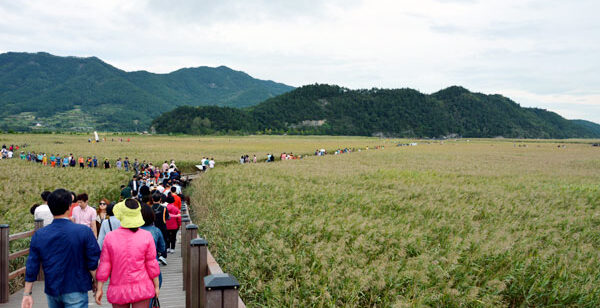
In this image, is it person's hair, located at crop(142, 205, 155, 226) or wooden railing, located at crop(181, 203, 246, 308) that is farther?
person's hair, located at crop(142, 205, 155, 226)

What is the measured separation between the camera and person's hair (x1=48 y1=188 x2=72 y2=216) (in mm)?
3506

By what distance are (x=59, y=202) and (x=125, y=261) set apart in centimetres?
90

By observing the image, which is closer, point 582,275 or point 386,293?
point 386,293

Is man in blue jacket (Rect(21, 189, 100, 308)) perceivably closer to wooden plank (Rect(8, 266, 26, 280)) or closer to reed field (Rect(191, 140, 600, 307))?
reed field (Rect(191, 140, 600, 307))

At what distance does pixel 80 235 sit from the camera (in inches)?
146

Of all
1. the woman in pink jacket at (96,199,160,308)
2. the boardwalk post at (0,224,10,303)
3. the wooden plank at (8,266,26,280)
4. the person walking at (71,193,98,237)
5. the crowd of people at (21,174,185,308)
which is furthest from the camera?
the person walking at (71,193,98,237)

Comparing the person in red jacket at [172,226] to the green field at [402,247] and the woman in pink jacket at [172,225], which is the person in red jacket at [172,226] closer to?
the woman in pink jacket at [172,225]

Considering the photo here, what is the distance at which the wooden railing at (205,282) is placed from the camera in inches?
117

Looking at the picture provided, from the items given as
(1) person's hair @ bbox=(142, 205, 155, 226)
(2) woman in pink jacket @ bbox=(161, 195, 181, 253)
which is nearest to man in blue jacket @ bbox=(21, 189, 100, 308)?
(1) person's hair @ bbox=(142, 205, 155, 226)

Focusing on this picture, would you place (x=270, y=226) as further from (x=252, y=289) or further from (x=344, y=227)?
(x=252, y=289)

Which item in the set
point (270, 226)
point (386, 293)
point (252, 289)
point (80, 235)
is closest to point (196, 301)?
point (252, 289)

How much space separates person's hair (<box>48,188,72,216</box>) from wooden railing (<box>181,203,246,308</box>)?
1.41m

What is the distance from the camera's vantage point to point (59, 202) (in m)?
3.54

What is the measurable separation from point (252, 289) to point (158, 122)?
6987 inches
